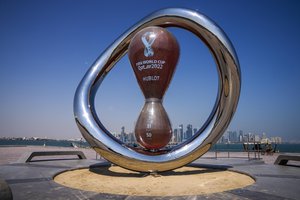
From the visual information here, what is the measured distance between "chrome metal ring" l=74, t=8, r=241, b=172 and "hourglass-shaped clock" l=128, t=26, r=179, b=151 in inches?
24.2

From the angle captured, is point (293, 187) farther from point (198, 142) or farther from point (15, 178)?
point (15, 178)

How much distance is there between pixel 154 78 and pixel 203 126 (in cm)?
254

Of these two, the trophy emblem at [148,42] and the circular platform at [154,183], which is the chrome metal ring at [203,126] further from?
the trophy emblem at [148,42]

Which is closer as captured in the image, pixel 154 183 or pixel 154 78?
pixel 154 183

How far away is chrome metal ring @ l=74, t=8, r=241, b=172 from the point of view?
8.77 metres

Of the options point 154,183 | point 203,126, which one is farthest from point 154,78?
point 154,183

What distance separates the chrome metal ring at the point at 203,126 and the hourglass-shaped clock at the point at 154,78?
2.02 feet

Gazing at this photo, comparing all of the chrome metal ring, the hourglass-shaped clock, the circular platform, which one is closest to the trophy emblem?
the hourglass-shaped clock

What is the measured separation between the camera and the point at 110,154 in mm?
9070

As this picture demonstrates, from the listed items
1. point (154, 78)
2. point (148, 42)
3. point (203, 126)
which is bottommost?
point (203, 126)

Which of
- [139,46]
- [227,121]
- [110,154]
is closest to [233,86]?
[227,121]

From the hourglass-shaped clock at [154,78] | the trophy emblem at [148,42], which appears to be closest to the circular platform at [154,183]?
the hourglass-shaped clock at [154,78]

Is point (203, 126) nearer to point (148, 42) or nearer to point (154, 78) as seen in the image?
point (154, 78)

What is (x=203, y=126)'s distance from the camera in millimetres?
9484
